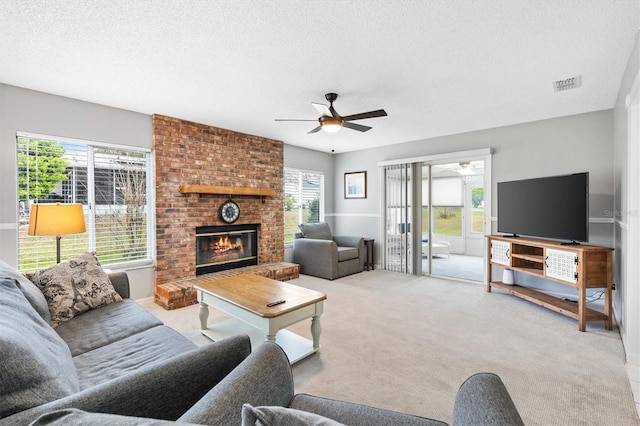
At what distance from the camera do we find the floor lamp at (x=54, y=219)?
245 centimetres

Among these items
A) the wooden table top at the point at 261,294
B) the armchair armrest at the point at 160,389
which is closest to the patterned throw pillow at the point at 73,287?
the wooden table top at the point at 261,294

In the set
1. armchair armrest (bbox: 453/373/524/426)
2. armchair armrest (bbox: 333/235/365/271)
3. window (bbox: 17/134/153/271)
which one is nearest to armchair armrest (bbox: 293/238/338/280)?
armchair armrest (bbox: 333/235/365/271)

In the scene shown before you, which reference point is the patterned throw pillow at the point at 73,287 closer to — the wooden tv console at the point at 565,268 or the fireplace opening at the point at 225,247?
the fireplace opening at the point at 225,247

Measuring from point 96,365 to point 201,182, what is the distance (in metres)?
3.04

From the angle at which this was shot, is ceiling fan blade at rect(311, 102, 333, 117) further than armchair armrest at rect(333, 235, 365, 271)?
No

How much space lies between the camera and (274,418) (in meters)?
0.66

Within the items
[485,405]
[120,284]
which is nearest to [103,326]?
[120,284]

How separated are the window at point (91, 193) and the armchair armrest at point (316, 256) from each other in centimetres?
240

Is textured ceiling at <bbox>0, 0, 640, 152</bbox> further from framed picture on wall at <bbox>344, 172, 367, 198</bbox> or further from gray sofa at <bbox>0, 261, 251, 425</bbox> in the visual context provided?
framed picture on wall at <bbox>344, 172, 367, 198</bbox>

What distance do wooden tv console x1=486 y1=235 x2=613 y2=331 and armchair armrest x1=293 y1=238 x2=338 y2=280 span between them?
2.36m

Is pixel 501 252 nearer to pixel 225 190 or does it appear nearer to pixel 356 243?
pixel 356 243

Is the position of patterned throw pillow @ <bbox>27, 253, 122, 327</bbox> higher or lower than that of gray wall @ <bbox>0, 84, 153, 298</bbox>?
lower

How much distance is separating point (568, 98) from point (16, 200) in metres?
5.89

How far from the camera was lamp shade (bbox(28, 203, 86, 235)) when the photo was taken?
2453 mm
